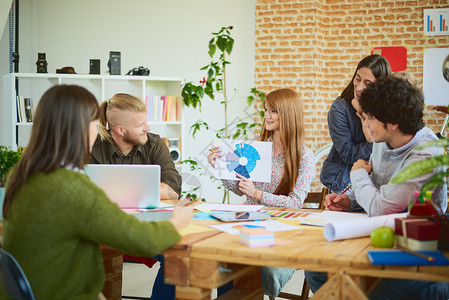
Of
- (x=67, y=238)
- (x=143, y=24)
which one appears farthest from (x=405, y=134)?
(x=143, y=24)

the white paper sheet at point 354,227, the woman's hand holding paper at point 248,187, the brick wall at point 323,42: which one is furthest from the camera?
the brick wall at point 323,42

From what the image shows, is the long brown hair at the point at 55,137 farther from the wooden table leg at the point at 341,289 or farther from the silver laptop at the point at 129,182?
the wooden table leg at the point at 341,289

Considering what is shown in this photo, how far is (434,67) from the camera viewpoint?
6516mm

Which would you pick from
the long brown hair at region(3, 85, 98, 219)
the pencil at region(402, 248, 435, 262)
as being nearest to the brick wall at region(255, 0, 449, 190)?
the pencil at region(402, 248, 435, 262)

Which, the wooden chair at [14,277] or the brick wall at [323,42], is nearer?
the wooden chair at [14,277]

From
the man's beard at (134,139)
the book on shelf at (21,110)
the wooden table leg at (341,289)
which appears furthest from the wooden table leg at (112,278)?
the book on shelf at (21,110)

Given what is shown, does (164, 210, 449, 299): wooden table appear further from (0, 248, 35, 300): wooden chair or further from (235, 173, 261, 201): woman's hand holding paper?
(235, 173, 261, 201): woman's hand holding paper

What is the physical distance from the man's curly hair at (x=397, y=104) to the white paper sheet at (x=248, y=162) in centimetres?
85

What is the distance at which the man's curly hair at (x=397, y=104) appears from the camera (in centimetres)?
223

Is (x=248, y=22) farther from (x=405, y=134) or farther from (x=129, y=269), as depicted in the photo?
(x=405, y=134)

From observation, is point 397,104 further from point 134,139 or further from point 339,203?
point 134,139

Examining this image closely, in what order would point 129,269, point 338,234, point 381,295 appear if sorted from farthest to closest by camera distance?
point 129,269 < point 381,295 < point 338,234

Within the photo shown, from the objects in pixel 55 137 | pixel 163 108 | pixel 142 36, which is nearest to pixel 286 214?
pixel 55 137

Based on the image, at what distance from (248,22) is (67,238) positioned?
5502 millimetres
